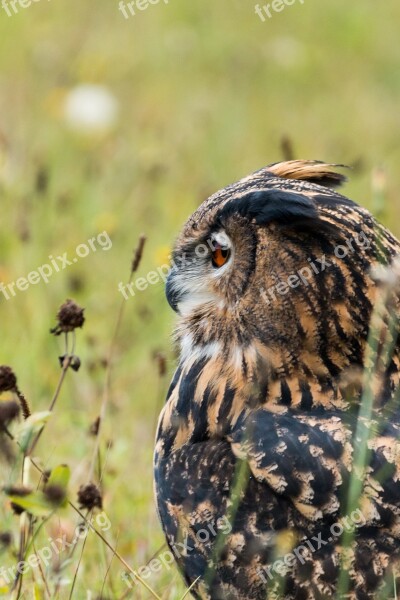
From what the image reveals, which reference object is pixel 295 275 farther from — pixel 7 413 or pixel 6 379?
pixel 7 413

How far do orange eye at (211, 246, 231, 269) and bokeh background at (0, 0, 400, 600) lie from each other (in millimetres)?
496

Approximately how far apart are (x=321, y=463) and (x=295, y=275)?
1.88ft

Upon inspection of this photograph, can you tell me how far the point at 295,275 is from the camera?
3.57 meters

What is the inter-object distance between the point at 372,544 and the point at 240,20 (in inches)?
383

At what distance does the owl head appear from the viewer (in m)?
3.58

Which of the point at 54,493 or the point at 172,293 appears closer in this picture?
the point at 54,493

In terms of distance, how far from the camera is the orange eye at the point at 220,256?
3.79 metres

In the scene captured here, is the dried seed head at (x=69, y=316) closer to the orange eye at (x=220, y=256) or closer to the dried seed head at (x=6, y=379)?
the dried seed head at (x=6, y=379)

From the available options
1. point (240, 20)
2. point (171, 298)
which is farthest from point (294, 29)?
point (171, 298)

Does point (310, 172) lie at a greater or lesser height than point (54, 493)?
greater
